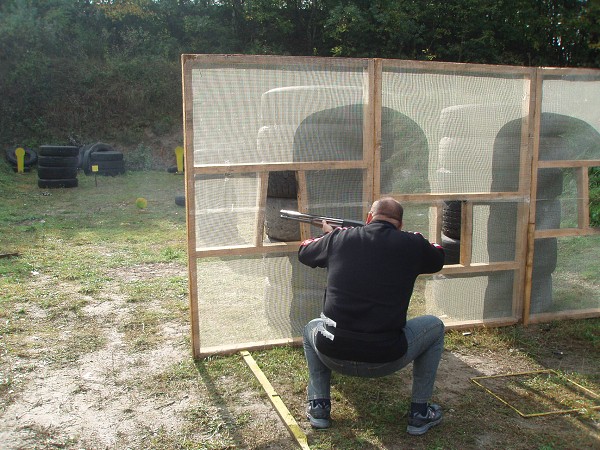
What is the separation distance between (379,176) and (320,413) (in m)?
2.06

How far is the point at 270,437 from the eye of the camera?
11.3 ft

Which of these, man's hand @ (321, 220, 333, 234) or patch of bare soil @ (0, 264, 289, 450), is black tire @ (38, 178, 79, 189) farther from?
man's hand @ (321, 220, 333, 234)

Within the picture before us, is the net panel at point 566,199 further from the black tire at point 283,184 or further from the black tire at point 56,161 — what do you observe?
the black tire at point 56,161

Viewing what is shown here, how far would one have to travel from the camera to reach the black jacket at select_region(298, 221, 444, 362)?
3223 millimetres

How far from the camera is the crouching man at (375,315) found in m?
3.23

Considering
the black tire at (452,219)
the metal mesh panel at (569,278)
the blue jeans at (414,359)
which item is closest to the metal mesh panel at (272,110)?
the black tire at (452,219)

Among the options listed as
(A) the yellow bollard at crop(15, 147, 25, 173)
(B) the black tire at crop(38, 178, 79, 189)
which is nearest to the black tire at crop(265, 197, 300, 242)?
(B) the black tire at crop(38, 178, 79, 189)

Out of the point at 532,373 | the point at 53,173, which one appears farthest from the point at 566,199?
the point at 53,173

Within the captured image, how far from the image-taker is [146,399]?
12.9 feet

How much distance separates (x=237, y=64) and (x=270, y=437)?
2.66 metres

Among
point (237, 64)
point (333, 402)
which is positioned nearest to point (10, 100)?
point (237, 64)

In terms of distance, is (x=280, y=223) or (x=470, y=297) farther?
(x=470, y=297)

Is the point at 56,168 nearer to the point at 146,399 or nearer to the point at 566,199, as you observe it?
the point at 146,399

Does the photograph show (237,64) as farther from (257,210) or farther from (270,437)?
(270,437)
